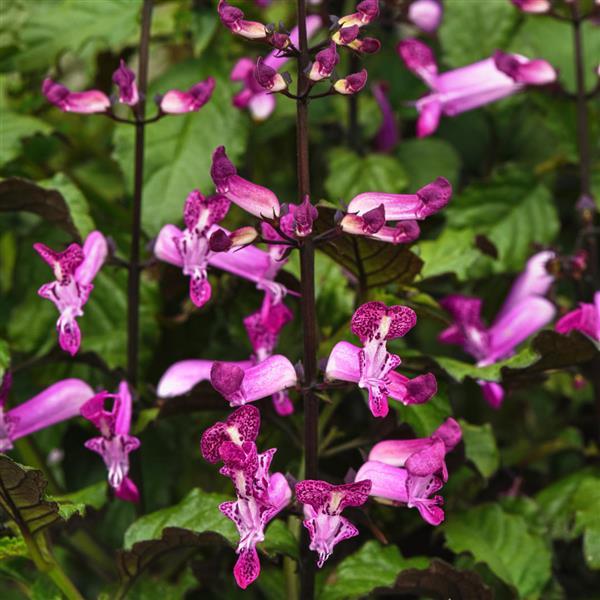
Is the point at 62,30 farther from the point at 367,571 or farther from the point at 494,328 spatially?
the point at 367,571

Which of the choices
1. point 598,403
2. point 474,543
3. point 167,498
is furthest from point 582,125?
point 167,498

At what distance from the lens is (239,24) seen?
2.22 feet

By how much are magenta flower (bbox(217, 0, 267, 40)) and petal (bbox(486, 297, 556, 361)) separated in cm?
46

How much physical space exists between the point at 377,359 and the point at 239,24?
24 centimetres

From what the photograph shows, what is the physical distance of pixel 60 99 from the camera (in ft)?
2.85

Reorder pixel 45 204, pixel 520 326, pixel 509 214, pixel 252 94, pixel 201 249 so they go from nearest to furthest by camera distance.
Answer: pixel 201 249, pixel 45 204, pixel 520 326, pixel 252 94, pixel 509 214

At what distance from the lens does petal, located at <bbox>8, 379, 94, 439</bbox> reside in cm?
86

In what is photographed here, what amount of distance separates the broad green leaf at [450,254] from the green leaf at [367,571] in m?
0.26

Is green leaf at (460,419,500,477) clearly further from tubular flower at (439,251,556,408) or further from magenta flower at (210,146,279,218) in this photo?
magenta flower at (210,146,279,218)

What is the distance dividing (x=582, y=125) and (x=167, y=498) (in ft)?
1.97

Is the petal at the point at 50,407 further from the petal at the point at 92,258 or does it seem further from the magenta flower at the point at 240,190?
the magenta flower at the point at 240,190

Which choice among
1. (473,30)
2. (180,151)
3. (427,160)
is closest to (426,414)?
(180,151)

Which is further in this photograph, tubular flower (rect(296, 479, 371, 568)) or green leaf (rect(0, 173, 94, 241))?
green leaf (rect(0, 173, 94, 241))

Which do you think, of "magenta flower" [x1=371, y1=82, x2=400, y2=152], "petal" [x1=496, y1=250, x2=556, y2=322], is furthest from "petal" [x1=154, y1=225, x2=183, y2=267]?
"magenta flower" [x1=371, y1=82, x2=400, y2=152]
